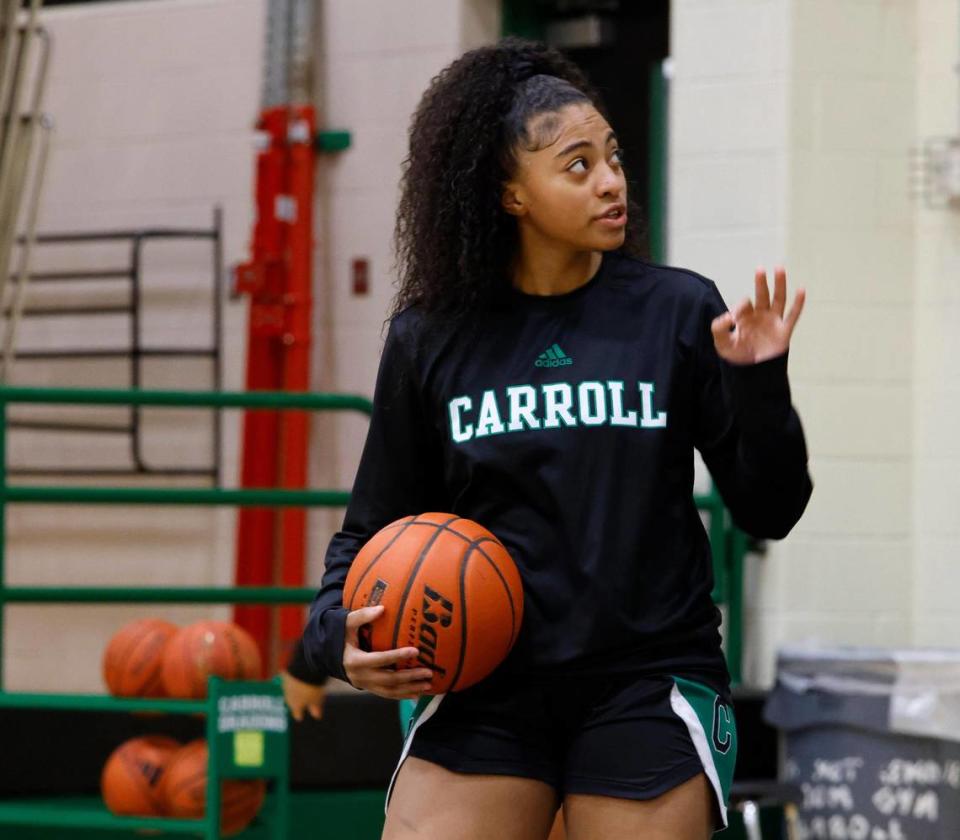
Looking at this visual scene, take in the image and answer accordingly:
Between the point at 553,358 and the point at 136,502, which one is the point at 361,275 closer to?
the point at 136,502

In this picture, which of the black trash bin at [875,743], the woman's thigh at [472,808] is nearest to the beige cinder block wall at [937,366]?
the black trash bin at [875,743]

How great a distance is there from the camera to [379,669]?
2.39 meters

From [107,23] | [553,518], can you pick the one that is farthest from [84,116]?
[553,518]

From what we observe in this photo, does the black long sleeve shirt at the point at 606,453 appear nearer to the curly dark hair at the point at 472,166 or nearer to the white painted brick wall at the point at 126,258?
the curly dark hair at the point at 472,166

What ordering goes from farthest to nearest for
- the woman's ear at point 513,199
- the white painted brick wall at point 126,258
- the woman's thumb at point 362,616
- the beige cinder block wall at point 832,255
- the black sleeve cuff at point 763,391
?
the white painted brick wall at point 126,258, the beige cinder block wall at point 832,255, the woman's ear at point 513,199, the woman's thumb at point 362,616, the black sleeve cuff at point 763,391

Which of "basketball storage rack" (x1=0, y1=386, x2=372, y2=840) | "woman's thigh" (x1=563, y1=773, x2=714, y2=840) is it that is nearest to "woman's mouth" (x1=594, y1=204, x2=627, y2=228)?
"woman's thigh" (x1=563, y1=773, x2=714, y2=840)

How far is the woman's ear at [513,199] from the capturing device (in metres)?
2.58

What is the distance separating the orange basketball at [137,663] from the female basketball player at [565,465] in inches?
98.5

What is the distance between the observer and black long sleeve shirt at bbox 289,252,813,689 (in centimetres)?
237

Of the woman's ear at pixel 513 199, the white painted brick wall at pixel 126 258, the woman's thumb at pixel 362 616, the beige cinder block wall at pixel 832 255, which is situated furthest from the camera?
the white painted brick wall at pixel 126 258

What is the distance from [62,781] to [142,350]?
240 cm

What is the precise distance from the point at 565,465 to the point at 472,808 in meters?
0.46

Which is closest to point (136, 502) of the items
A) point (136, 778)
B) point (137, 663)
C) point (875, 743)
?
point (137, 663)

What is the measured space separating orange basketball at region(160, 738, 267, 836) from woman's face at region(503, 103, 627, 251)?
2780 millimetres
